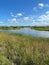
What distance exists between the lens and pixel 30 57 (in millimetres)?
7383

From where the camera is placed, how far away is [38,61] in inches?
276

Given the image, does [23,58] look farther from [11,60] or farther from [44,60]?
[44,60]

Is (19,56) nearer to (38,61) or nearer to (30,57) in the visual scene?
(30,57)

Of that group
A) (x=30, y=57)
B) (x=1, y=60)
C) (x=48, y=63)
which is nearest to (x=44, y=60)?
(x=48, y=63)

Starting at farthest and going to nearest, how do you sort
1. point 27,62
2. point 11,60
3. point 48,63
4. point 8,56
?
point 8,56 → point 11,60 → point 27,62 → point 48,63

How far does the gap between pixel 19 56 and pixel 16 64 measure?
62cm

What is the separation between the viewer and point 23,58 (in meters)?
7.52

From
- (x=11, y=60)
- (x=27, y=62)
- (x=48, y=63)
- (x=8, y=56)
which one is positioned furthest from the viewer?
(x=8, y=56)

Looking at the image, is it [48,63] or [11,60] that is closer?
[48,63]

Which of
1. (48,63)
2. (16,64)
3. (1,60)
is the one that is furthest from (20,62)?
(48,63)

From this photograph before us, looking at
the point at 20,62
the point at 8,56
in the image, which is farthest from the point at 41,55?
the point at 8,56

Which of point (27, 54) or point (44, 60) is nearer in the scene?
point (44, 60)

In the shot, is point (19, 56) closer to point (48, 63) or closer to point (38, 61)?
point (38, 61)

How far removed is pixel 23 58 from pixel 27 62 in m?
0.41
